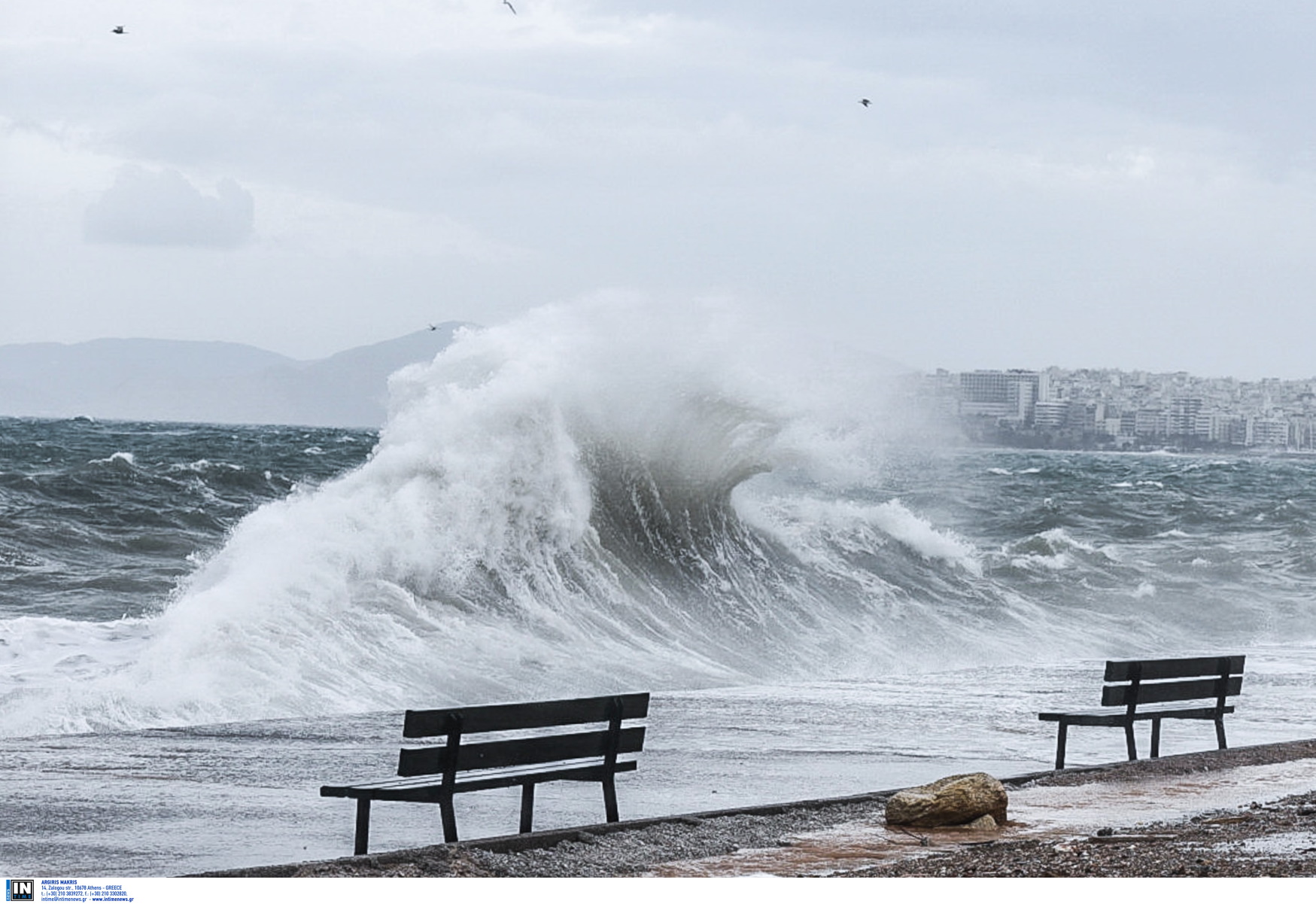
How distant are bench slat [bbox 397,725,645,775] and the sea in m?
0.42

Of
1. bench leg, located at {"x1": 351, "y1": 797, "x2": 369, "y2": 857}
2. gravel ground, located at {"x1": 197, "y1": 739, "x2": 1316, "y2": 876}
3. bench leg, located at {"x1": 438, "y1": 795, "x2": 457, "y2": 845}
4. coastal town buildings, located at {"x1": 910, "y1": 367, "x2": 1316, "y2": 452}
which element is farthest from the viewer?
coastal town buildings, located at {"x1": 910, "y1": 367, "x2": 1316, "y2": 452}

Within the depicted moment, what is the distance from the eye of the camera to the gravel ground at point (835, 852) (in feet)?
17.6

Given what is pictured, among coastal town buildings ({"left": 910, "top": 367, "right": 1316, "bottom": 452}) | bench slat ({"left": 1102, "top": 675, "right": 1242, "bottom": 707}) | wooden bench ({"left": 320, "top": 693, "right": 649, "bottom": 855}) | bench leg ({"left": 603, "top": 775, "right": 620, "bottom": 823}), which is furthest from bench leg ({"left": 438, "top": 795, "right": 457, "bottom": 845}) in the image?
coastal town buildings ({"left": 910, "top": 367, "right": 1316, "bottom": 452})

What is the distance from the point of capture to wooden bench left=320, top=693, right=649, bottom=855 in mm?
5852

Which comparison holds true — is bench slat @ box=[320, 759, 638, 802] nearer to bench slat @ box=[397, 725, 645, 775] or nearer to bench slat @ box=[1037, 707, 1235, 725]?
bench slat @ box=[397, 725, 645, 775]

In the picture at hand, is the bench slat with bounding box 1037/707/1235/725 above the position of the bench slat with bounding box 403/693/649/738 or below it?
below

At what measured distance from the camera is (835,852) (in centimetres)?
597

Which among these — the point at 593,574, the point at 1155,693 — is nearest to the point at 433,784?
the point at 1155,693

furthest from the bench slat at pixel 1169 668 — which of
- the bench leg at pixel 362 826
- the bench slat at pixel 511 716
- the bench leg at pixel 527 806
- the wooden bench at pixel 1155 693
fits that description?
the bench leg at pixel 362 826

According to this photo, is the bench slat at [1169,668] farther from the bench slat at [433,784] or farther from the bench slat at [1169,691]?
the bench slat at [433,784]

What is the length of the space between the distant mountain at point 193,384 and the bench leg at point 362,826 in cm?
834

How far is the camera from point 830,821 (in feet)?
21.5

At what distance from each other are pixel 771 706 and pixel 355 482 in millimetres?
5764
